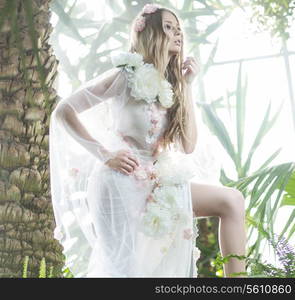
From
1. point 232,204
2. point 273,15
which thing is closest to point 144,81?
point 232,204

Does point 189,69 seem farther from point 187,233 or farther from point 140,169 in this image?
point 187,233

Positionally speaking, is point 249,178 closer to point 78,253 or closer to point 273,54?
point 78,253

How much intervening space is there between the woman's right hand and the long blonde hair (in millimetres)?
168

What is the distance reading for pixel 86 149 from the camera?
193 centimetres

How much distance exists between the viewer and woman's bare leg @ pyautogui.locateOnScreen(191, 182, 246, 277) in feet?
5.89

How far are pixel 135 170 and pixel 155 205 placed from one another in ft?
0.41

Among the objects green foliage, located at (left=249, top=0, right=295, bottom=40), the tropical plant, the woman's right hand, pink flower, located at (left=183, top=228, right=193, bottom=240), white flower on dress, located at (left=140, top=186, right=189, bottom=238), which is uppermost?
green foliage, located at (left=249, top=0, right=295, bottom=40)

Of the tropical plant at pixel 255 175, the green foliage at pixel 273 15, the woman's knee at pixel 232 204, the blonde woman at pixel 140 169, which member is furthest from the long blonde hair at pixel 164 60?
the green foliage at pixel 273 15

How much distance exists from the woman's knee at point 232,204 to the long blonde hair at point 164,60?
0.27 m

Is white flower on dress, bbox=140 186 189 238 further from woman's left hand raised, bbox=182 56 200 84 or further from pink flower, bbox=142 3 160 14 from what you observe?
pink flower, bbox=142 3 160 14

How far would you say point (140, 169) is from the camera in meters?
1.83

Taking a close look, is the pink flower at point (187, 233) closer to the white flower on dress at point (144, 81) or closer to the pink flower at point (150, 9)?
the white flower on dress at point (144, 81)

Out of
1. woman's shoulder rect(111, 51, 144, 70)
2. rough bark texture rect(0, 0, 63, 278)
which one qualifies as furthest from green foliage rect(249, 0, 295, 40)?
rough bark texture rect(0, 0, 63, 278)

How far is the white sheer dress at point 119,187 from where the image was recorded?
1.79 m
